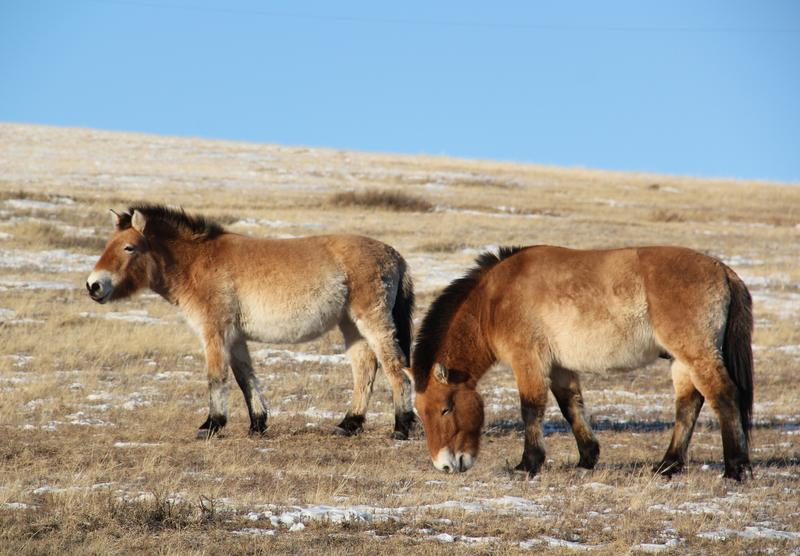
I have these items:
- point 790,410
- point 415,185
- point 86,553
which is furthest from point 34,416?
point 415,185

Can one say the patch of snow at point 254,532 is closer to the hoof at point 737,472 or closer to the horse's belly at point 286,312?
the hoof at point 737,472

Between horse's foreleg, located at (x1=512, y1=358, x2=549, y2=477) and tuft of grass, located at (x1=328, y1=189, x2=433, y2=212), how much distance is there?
2776cm

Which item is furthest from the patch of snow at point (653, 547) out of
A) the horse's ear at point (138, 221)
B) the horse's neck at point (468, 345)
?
the horse's ear at point (138, 221)

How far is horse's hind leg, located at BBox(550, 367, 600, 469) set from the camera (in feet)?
30.5

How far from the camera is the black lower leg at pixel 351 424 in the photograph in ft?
36.8

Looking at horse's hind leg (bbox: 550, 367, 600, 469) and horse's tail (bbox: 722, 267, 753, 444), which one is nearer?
horse's tail (bbox: 722, 267, 753, 444)

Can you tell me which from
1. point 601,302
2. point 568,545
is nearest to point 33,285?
point 601,302

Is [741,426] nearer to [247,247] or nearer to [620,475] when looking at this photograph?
[620,475]

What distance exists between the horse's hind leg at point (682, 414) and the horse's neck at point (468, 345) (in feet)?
5.61

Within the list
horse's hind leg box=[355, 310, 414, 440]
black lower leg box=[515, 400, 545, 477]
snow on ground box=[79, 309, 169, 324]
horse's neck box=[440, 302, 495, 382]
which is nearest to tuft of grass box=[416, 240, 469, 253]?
snow on ground box=[79, 309, 169, 324]

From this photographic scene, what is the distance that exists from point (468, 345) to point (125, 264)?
449cm

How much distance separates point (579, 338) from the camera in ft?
29.2

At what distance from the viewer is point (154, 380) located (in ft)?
47.1

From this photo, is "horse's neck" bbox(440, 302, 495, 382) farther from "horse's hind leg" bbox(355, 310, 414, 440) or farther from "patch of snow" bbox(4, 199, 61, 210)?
"patch of snow" bbox(4, 199, 61, 210)
